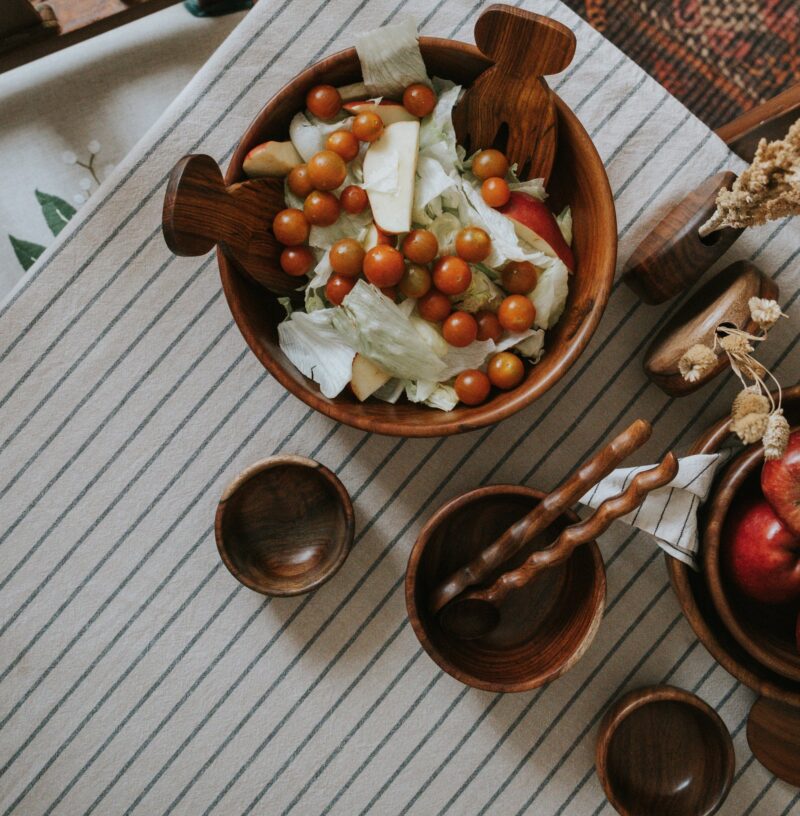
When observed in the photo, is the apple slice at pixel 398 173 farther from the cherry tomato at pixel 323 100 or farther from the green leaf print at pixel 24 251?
the green leaf print at pixel 24 251

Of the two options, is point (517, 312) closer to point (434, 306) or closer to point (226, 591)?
point (434, 306)

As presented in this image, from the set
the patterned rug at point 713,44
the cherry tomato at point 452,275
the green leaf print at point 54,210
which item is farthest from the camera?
the patterned rug at point 713,44

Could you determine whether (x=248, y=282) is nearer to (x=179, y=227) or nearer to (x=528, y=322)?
(x=179, y=227)

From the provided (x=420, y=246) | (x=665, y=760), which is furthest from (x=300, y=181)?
(x=665, y=760)

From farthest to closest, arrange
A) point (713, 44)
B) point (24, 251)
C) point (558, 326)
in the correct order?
point (713, 44), point (24, 251), point (558, 326)

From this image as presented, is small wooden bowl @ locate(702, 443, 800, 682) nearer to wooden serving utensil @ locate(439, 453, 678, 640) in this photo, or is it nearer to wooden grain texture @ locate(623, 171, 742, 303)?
wooden serving utensil @ locate(439, 453, 678, 640)

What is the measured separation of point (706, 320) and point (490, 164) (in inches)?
10.4

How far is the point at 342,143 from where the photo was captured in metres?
0.79

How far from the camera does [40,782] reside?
0.92 metres

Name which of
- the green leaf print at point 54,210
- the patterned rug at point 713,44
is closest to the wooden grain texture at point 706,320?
the patterned rug at point 713,44

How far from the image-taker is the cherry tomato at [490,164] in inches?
32.4

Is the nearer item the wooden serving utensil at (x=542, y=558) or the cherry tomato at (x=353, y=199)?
the wooden serving utensil at (x=542, y=558)

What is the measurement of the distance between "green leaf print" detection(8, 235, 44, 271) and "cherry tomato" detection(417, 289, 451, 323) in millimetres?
571

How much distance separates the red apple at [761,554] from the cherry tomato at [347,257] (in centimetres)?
46
